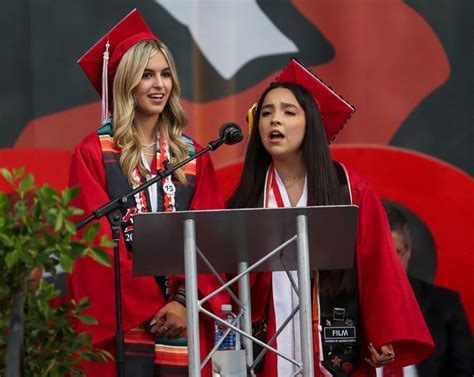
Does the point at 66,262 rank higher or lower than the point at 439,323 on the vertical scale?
higher

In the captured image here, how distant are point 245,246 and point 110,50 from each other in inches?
49.4

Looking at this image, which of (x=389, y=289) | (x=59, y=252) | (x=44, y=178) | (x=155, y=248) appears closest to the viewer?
(x=59, y=252)

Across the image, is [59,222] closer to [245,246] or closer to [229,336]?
[245,246]

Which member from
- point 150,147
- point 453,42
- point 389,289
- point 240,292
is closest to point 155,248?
point 240,292

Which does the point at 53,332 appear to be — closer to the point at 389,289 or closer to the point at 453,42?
the point at 389,289

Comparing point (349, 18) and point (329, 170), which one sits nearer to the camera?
point (329, 170)

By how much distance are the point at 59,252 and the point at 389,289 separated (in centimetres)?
191

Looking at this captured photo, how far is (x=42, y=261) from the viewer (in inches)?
136

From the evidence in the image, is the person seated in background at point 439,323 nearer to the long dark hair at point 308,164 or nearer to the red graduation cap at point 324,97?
the red graduation cap at point 324,97

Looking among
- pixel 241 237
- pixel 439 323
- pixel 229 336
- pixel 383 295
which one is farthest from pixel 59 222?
pixel 439 323

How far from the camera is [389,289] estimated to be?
4965mm

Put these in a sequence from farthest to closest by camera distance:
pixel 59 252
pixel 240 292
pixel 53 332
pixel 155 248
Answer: pixel 240 292 < pixel 155 248 < pixel 53 332 < pixel 59 252

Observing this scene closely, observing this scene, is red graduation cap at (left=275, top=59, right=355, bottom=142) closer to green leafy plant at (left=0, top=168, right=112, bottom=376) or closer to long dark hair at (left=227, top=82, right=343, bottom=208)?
long dark hair at (left=227, top=82, right=343, bottom=208)

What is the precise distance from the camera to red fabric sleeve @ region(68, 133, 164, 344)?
15.5ft
